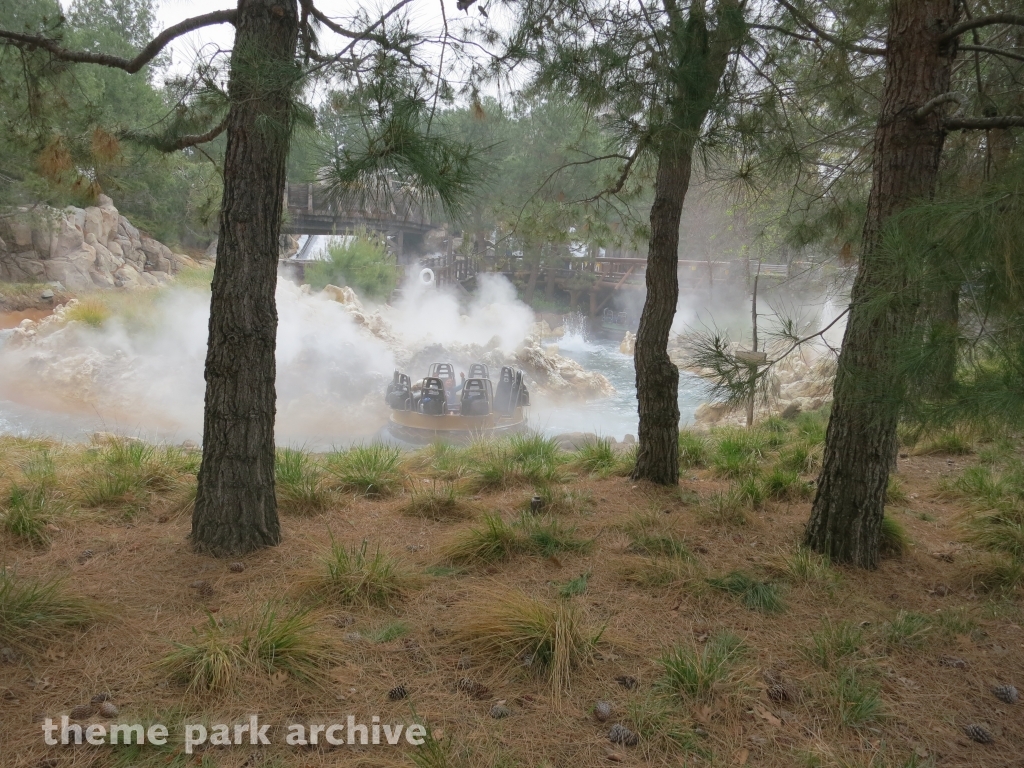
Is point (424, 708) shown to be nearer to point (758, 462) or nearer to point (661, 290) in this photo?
point (661, 290)

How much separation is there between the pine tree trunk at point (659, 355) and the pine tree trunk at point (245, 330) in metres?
→ 2.24

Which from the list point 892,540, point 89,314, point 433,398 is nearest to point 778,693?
point 892,540

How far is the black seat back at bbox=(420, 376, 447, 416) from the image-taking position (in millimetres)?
9531

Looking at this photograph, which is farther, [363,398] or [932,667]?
[363,398]

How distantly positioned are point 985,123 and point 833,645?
188 centimetres

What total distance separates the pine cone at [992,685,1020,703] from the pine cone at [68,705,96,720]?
2563 millimetres

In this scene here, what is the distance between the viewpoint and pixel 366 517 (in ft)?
11.5

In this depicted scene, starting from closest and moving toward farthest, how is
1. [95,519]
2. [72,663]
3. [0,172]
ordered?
[72,663], [95,519], [0,172]

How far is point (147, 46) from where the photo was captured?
2.77 metres

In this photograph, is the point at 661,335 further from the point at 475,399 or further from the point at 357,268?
the point at 357,268

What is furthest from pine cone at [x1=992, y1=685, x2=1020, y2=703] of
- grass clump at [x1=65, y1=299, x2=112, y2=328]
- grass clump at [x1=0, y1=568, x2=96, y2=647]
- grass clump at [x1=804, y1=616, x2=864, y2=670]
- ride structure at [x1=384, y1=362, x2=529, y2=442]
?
grass clump at [x1=65, y1=299, x2=112, y2=328]

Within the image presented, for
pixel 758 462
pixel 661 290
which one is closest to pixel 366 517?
pixel 661 290

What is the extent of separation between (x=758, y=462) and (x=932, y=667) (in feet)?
9.06

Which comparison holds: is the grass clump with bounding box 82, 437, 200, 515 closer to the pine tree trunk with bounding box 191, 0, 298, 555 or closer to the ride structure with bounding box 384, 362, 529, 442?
the pine tree trunk with bounding box 191, 0, 298, 555
